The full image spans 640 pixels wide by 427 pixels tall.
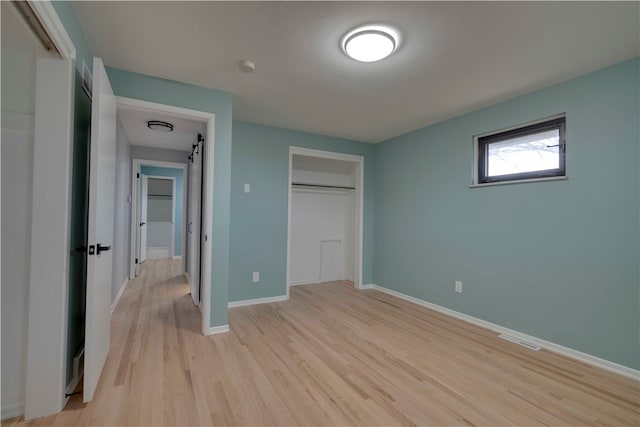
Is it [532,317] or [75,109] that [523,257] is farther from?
[75,109]

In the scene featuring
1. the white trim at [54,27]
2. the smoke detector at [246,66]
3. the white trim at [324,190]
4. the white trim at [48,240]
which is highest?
the smoke detector at [246,66]

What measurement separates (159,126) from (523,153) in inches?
160

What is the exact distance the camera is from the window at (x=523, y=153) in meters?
2.50

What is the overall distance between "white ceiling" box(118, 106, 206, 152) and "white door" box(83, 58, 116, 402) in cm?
80

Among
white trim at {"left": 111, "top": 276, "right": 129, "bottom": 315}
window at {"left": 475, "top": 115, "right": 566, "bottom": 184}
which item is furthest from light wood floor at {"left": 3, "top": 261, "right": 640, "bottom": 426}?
window at {"left": 475, "top": 115, "right": 566, "bottom": 184}

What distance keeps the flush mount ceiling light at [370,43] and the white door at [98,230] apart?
59.9 inches

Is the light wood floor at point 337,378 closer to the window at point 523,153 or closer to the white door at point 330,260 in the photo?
the window at point 523,153

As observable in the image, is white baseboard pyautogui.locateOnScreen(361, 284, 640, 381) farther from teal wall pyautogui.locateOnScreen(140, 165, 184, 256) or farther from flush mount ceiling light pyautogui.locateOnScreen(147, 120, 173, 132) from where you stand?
teal wall pyautogui.locateOnScreen(140, 165, 184, 256)

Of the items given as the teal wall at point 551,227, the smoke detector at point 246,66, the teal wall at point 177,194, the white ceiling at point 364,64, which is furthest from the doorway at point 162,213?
the teal wall at point 551,227

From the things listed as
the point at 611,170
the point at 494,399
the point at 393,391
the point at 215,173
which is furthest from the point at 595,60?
the point at 215,173

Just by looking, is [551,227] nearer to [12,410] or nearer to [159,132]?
[12,410]

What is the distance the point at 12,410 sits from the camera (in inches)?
58.2

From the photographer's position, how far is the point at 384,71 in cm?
229

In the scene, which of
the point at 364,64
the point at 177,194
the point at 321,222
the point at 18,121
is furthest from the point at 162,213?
the point at 364,64
